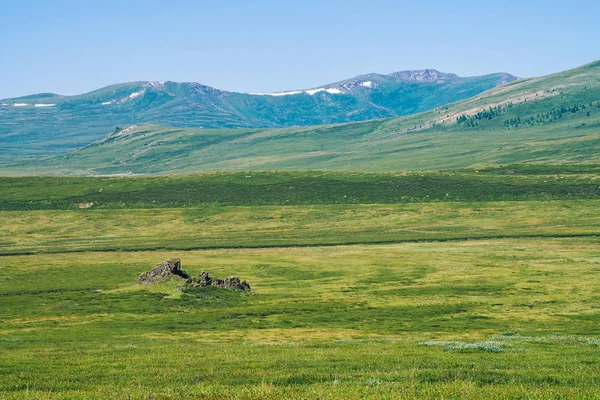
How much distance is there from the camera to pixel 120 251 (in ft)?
472


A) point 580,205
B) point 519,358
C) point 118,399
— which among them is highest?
point 118,399

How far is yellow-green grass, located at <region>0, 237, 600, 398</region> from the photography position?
26.5 m

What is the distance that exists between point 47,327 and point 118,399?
4591 centimetres

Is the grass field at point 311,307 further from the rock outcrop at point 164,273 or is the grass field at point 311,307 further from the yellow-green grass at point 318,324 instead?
the rock outcrop at point 164,273

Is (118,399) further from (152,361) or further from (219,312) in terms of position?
(219,312)

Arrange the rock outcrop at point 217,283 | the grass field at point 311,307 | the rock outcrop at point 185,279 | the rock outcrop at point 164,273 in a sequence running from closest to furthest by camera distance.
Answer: the grass field at point 311,307 → the rock outcrop at point 217,283 → the rock outcrop at point 185,279 → the rock outcrop at point 164,273

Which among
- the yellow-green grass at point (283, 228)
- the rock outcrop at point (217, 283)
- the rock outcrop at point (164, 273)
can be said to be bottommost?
the yellow-green grass at point (283, 228)

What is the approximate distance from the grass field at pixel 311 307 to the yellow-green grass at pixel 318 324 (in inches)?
8.0

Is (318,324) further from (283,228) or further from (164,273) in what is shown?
(283,228)

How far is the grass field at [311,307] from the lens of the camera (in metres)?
27.2

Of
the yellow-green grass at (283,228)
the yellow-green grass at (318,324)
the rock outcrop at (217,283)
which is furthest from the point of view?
the yellow-green grass at (283,228)

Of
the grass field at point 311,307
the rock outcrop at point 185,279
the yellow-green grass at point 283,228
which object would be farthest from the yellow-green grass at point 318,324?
the yellow-green grass at point 283,228

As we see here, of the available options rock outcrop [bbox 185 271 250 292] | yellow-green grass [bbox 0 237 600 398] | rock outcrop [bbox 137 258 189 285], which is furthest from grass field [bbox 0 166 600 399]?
rock outcrop [bbox 137 258 189 285]

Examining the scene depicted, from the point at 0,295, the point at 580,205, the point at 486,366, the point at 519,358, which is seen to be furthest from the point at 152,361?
the point at 580,205
